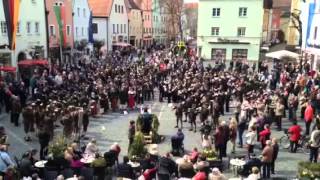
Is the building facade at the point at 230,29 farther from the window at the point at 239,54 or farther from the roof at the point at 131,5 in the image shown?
the roof at the point at 131,5

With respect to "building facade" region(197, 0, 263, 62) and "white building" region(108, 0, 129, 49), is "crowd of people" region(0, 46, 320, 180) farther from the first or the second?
"white building" region(108, 0, 129, 49)

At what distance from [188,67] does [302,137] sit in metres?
17.9

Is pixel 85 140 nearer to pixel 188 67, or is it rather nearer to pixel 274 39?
pixel 188 67

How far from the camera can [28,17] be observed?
123 feet

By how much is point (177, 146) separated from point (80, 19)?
38021mm

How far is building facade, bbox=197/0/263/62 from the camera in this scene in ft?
158

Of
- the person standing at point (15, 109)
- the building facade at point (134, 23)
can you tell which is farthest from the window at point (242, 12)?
the person standing at point (15, 109)

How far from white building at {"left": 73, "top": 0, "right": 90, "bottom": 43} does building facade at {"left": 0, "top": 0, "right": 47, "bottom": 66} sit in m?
9.89

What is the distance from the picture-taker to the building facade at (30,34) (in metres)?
35.6

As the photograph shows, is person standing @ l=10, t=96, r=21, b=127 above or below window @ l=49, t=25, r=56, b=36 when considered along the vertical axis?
below

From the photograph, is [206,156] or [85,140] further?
[85,140]

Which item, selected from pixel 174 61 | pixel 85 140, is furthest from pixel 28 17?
pixel 85 140

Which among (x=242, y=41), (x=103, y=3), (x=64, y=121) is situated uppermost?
Answer: (x=103, y=3)

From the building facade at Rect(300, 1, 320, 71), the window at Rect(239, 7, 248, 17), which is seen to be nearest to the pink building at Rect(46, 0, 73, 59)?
the window at Rect(239, 7, 248, 17)
